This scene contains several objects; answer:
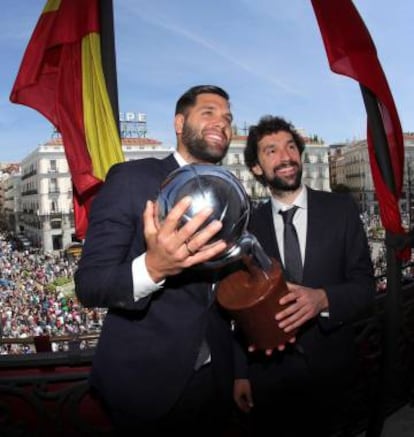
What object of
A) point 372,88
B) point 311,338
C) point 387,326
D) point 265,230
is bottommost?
point 387,326

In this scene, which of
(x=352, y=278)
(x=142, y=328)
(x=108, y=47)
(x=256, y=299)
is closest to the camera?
(x=256, y=299)

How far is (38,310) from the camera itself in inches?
907

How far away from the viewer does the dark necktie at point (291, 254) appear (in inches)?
74.2

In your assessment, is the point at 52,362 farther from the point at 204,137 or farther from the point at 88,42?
the point at 88,42

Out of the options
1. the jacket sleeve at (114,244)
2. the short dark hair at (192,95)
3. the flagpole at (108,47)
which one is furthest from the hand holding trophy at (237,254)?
the flagpole at (108,47)

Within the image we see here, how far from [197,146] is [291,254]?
735mm

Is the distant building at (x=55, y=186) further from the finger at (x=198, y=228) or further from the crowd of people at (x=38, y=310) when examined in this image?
the finger at (x=198, y=228)

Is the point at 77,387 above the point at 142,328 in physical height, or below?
below

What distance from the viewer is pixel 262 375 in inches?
73.9

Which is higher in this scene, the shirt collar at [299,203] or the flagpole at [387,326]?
the shirt collar at [299,203]

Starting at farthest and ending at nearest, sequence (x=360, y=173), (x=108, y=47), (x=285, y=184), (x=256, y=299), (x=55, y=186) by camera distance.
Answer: (x=360, y=173) < (x=55, y=186) < (x=108, y=47) < (x=285, y=184) < (x=256, y=299)

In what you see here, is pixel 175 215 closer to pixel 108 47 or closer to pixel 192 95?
pixel 192 95

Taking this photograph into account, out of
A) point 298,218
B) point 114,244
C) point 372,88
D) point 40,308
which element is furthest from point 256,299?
point 40,308

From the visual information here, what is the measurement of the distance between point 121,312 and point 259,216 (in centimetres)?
94
